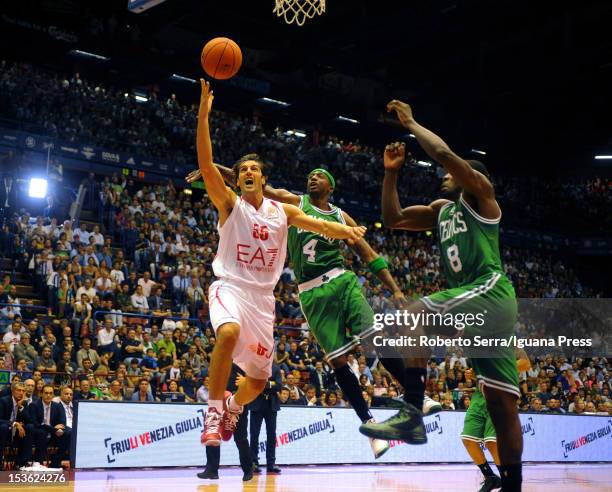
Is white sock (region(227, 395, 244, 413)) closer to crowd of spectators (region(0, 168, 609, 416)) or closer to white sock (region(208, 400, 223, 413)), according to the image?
white sock (region(208, 400, 223, 413))

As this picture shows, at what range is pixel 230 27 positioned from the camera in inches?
1244

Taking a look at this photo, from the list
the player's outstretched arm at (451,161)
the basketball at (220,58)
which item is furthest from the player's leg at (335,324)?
the basketball at (220,58)

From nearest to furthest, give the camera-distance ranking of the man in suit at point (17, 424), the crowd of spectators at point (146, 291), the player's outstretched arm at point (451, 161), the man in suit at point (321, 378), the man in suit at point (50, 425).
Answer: the player's outstretched arm at point (451, 161), the man in suit at point (17, 424), the man in suit at point (50, 425), the crowd of spectators at point (146, 291), the man in suit at point (321, 378)

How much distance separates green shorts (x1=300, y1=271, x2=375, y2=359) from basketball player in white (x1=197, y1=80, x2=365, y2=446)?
24.3 inches

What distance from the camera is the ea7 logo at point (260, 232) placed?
6871 mm

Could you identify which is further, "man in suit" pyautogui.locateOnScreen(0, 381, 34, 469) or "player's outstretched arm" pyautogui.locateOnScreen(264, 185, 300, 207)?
"man in suit" pyautogui.locateOnScreen(0, 381, 34, 469)

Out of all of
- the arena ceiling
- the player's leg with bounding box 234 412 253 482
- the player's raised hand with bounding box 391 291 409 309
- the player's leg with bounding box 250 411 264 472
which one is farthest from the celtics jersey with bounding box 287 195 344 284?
the arena ceiling

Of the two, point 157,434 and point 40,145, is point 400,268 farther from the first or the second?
point 157,434

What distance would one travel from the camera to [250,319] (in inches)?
267

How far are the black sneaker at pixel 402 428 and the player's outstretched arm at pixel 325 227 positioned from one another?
1.49 meters

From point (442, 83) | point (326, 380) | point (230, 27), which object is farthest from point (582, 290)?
point (326, 380)

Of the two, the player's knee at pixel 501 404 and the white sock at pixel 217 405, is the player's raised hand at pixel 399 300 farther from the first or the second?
the white sock at pixel 217 405

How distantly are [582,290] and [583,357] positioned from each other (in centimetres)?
915

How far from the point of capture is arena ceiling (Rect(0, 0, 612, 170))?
92.1 ft
